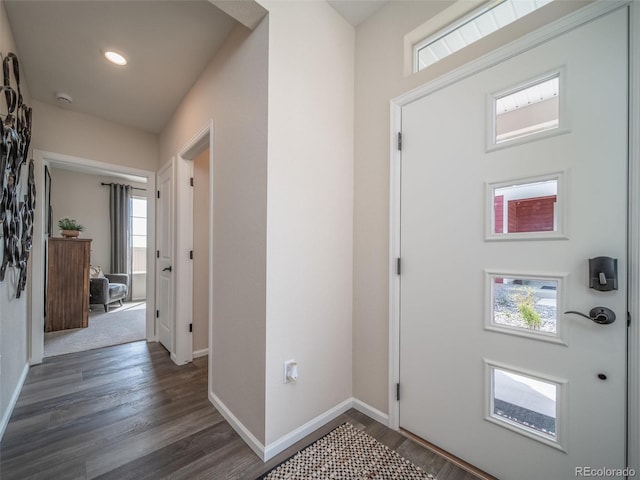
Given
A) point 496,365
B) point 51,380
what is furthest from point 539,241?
point 51,380

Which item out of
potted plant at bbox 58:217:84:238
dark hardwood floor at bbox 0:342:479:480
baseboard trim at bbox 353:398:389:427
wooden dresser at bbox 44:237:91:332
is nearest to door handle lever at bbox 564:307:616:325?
dark hardwood floor at bbox 0:342:479:480

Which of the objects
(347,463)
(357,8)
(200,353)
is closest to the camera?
(347,463)

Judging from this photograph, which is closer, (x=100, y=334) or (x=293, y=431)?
(x=293, y=431)

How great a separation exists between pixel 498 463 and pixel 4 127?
3140 mm

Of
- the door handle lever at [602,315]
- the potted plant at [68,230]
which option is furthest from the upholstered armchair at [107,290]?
the door handle lever at [602,315]

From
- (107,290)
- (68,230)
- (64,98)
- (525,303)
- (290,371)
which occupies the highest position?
(64,98)

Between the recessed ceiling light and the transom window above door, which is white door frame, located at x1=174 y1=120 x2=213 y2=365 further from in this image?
the transom window above door

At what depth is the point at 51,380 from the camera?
2.37 metres

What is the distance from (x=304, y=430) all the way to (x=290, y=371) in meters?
0.41

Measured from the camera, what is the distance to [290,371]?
1.57 metres

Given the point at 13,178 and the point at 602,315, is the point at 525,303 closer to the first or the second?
the point at 602,315

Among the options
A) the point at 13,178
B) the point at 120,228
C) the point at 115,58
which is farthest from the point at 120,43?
the point at 120,228

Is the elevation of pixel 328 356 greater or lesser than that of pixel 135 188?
lesser

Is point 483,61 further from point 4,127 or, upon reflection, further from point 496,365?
point 4,127
